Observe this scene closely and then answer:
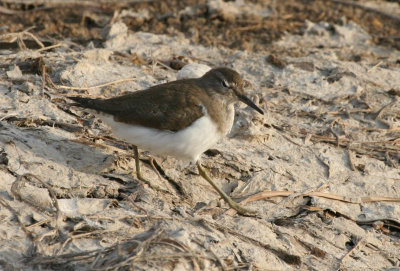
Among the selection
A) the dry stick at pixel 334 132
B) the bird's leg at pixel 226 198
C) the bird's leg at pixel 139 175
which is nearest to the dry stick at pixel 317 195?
the bird's leg at pixel 226 198

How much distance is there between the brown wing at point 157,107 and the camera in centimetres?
505

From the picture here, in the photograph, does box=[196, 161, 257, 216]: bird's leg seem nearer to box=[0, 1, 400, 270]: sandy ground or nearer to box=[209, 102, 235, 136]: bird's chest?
box=[0, 1, 400, 270]: sandy ground

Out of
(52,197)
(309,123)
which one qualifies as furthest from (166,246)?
(309,123)

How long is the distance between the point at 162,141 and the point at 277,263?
1.42m

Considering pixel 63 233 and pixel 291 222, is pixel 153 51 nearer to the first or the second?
pixel 291 222

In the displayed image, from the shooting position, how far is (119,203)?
4711 millimetres

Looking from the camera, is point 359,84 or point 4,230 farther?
point 359,84

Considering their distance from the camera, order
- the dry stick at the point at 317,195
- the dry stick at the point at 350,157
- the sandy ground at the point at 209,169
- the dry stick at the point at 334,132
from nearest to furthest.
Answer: the sandy ground at the point at 209,169 < the dry stick at the point at 317,195 < the dry stick at the point at 350,157 < the dry stick at the point at 334,132

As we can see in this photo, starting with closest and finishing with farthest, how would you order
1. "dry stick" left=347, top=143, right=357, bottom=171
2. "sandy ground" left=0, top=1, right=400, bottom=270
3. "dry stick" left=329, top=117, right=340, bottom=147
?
"sandy ground" left=0, top=1, right=400, bottom=270 → "dry stick" left=347, top=143, right=357, bottom=171 → "dry stick" left=329, top=117, right=340, bottom=147

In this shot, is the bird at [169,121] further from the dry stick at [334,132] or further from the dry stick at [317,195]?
the dry stick at [334,132]

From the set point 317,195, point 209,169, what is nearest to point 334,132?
point 317,195

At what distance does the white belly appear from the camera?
4.99 m

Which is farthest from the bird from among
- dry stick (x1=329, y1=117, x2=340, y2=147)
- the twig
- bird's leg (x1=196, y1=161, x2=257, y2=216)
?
dry stick (x1=329, y1=117, x2=340, y2=147)

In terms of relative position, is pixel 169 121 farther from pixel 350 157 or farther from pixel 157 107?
pixel 350 157
